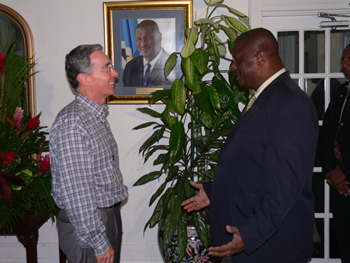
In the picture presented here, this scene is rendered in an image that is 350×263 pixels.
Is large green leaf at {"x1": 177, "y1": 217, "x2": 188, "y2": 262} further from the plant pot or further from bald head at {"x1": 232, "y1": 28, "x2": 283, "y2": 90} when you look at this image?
bald head at {"x1": 232, "y1": 28, "x2": 283, "y2": 90}

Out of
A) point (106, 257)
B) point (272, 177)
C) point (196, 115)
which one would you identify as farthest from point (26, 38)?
point (272, 177)

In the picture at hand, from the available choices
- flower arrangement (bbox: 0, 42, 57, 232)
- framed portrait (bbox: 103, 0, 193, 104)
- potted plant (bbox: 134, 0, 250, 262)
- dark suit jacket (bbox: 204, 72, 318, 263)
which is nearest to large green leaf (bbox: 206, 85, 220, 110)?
potted plant (bbox: 134, 0, 250, 262)

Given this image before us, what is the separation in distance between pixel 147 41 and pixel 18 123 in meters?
1.25

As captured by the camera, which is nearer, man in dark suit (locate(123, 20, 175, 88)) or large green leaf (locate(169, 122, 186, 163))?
large green leaf (locate(169, 122, 186, 163))

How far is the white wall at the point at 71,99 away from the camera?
331cm

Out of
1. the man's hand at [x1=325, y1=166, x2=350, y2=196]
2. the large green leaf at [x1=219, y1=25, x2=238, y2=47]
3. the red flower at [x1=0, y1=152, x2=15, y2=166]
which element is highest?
the large green leaf at [x1=219, y1=25, x2=238, y2=47]

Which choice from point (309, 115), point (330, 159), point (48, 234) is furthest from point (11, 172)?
point (330, 159)

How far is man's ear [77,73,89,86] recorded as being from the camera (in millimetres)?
1898

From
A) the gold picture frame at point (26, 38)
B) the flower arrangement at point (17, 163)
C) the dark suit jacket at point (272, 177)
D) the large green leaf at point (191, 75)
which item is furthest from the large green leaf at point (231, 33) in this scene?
the gold picture frame at point (26, 38)

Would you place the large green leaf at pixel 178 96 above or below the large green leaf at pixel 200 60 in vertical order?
below

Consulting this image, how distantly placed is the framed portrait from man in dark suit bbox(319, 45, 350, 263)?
127cm

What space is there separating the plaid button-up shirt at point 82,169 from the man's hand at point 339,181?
1.78 m

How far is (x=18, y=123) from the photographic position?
273 centimetres

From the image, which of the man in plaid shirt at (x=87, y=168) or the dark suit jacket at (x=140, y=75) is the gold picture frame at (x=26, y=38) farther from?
the man in plaid shirt at (x=87, y=168)
